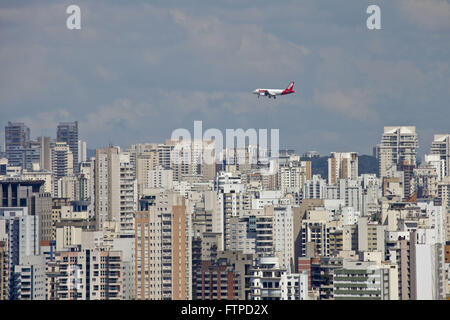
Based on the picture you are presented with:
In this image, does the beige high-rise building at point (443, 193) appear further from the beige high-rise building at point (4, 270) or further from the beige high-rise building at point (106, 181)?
the beige high-rise building at point (4, 270)

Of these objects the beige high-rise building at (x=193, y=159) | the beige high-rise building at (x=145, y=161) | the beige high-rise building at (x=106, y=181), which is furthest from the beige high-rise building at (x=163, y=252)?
the beige high-rise building at (x=193, y=159)

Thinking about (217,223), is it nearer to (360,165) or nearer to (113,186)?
(113,186)

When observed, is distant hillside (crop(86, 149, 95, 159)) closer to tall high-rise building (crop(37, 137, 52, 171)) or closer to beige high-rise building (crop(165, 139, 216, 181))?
tall high-rise building (crop(37, 137, 52, 171))

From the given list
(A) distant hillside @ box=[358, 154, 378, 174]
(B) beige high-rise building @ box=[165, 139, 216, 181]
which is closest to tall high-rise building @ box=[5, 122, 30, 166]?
(B) beige high-rise building @ box=[165, 139, 216, 181]

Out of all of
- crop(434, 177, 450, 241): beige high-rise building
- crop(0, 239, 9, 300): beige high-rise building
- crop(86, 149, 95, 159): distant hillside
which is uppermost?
crop(86, 149, 95, 159): distant hillside
